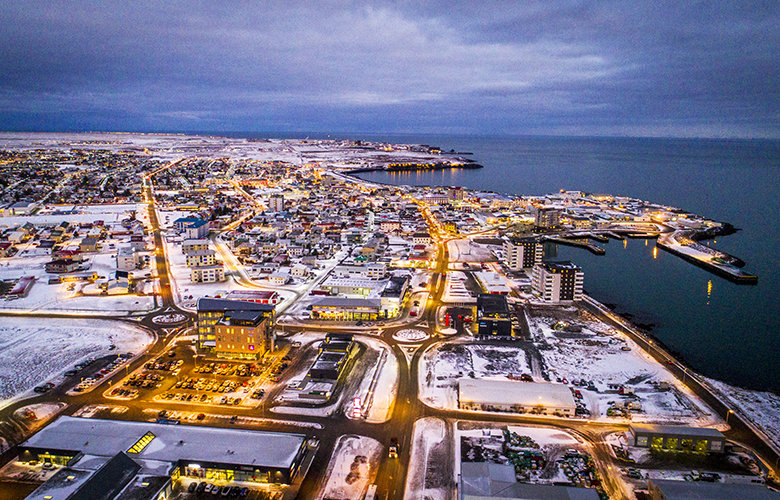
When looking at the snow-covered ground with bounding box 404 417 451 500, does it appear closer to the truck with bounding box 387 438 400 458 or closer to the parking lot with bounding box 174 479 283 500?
the truck with bounding box 387 438 400 458

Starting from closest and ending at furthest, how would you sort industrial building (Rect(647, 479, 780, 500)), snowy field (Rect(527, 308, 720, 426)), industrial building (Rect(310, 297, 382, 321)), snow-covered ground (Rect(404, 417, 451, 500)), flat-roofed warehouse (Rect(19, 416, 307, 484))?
industrial building (Rect(647, 479, 780, 500)), snow-covered ground (Rect(404, 417, 451, 500)), flat-roofed warehouse (Rect(19, 416, 307, 484)), snowy field (Rect(527, 308, 720, 426)), industrial building (Rect(310, 297, 382, 321))

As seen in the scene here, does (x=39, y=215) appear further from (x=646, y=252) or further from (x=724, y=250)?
(x=724, y=250)

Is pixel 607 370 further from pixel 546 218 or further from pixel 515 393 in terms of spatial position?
pixel 546 218

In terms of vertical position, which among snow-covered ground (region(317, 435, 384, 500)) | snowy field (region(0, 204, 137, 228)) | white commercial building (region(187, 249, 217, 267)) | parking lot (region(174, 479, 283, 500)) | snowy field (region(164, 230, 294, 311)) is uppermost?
snowy field (region(0, 204, 137, 228))

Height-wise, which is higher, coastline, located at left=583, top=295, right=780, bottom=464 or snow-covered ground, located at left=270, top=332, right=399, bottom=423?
coastline, located at left=583, top=295, right=780, bottom=464

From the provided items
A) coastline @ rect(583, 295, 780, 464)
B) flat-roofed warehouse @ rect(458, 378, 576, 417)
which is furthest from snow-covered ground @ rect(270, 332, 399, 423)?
coastline @ rect(583, 295, 780, 464)

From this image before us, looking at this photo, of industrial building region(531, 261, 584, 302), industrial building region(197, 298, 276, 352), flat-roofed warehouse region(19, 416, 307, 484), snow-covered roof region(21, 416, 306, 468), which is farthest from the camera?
industrial building region(531, 261, 584, 302)
